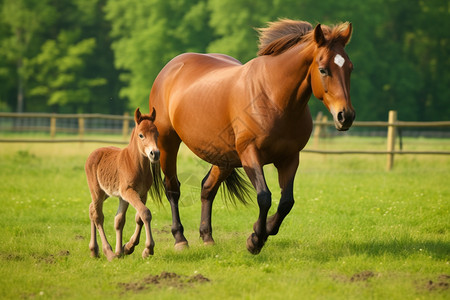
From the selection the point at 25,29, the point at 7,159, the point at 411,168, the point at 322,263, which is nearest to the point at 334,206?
the point at 322,263

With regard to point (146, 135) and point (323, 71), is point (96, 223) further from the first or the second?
point (323, 71)

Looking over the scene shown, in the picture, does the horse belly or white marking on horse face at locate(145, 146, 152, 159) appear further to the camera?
the horse belly

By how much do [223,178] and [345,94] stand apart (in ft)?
7.66

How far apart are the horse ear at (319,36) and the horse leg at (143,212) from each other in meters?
2.31

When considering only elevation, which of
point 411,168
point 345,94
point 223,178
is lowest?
point 411,168

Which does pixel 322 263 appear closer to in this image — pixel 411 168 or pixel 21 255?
pixel 21 255

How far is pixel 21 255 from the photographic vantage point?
5.92m

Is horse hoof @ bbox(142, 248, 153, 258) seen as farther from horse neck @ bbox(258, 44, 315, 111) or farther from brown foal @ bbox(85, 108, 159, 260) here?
horse neck @ bbox(258, 44, 315, 111)

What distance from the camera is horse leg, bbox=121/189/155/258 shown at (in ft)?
17.9

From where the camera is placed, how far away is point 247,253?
19.3 ft

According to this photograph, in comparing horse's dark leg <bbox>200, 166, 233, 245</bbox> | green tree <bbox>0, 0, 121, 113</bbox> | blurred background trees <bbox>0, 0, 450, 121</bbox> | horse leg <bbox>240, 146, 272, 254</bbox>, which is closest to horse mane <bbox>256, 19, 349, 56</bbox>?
horse leg <bbox>240, 146, 272, 254</bbox>

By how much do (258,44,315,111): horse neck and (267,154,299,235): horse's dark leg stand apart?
606 millimetres

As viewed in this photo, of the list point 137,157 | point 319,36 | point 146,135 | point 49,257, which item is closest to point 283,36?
point 319,36

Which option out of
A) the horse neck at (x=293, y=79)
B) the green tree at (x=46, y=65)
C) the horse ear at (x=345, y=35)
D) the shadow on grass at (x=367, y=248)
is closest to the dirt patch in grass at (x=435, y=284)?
the shadow on grass at (x=367, y=248)
